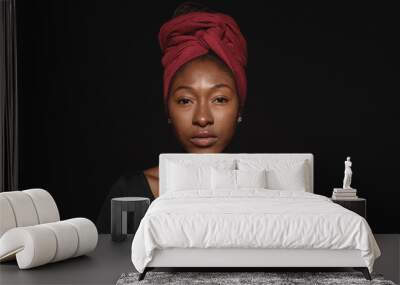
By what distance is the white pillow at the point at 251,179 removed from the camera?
643 centimetres

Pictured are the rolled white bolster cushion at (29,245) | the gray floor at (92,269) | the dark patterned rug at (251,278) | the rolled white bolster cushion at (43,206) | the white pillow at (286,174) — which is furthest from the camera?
the white pillow at (286,174)

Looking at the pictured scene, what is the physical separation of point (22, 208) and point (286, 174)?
2786 millimetres

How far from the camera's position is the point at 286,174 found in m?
6.63

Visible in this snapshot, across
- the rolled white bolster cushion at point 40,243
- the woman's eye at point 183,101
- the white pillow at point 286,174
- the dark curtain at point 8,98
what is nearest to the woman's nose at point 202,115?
the woman's eye at point 183,101

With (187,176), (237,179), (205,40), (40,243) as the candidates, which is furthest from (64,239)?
(205,40)

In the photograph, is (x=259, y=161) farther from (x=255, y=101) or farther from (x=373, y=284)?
(x=373, y=284)

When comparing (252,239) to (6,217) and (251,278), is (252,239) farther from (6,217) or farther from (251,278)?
(6,217)

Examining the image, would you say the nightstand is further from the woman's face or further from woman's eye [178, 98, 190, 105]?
woman's eye [178, 98, 190, 105]

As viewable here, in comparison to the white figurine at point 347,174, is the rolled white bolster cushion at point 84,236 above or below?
below

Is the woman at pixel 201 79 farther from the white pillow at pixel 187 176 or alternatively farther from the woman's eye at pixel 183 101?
the white pillow at pixel 187 176

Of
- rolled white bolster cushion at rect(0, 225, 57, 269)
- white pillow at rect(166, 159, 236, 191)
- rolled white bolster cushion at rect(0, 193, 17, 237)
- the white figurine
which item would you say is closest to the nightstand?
the white figurine

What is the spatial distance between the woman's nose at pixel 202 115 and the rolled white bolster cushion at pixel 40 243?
230 centimetres

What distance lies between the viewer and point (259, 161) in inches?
276

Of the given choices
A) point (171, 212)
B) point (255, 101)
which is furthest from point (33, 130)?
point (171, 212)
